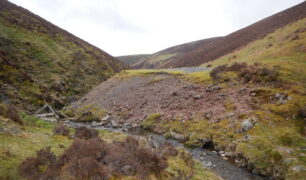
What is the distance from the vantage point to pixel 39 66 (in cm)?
4047

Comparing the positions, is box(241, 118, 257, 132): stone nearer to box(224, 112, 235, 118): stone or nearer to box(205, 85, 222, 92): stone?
box(224, 112, 235, 118): stone

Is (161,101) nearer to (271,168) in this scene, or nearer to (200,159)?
(200,159)

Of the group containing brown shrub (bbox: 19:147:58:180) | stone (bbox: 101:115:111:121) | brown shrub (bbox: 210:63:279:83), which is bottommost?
stone (bbox: 101:115:111:121)

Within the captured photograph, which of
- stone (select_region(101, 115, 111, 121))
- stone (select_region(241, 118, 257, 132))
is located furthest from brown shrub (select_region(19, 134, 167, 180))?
stone (select_region(101, 115, 111, 121))

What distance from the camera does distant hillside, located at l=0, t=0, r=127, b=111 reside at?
1153 inches

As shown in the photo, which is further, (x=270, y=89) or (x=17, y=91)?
(x=17, y=91)

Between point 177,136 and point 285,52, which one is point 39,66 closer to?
point 177,136

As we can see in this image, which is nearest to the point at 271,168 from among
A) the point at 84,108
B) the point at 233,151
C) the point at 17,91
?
the point at 233,151

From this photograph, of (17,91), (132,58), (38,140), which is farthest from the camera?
(132,58)

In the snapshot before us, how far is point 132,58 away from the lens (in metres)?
182

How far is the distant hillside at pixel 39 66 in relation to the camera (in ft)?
96.1

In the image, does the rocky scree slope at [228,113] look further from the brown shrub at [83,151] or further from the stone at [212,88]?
the brown shrub at [83,151]

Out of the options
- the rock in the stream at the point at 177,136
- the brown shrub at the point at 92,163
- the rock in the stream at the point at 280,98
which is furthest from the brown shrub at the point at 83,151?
the rock in the stream at the point at 280,98

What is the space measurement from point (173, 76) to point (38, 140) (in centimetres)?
2745
